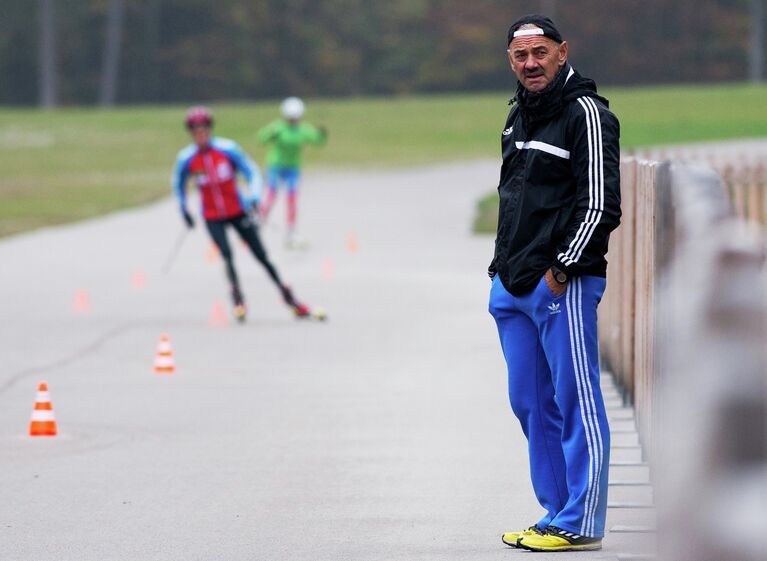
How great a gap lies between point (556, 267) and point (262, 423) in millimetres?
3737

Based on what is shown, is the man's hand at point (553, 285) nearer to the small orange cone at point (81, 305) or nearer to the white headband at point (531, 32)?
the white headband at point (531, 32)

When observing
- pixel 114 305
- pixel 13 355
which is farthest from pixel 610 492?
pixel 114 305

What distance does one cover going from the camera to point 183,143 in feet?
183

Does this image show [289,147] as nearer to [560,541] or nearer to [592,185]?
[560,541]

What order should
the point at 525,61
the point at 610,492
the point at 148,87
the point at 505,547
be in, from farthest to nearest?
the point at 148,87, the point at 610,492, the point at 505,547, the point at 525,61

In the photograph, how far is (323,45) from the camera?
95.1 metres

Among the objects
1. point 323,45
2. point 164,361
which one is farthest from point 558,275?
point 323,45

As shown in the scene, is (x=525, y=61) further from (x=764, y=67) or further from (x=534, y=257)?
(x=764, y=67)

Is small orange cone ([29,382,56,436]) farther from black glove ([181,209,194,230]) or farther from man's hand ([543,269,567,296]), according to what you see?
black glove ([181,209,194,230])

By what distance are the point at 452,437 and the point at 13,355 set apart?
461 centimetres

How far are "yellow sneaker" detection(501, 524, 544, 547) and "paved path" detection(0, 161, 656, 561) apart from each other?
4 centimetres

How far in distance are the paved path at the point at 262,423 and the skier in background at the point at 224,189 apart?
405 mm

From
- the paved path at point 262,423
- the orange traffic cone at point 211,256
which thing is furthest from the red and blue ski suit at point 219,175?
the orange traffic cone at point 211,256

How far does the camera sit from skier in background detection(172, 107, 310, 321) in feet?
46.4
